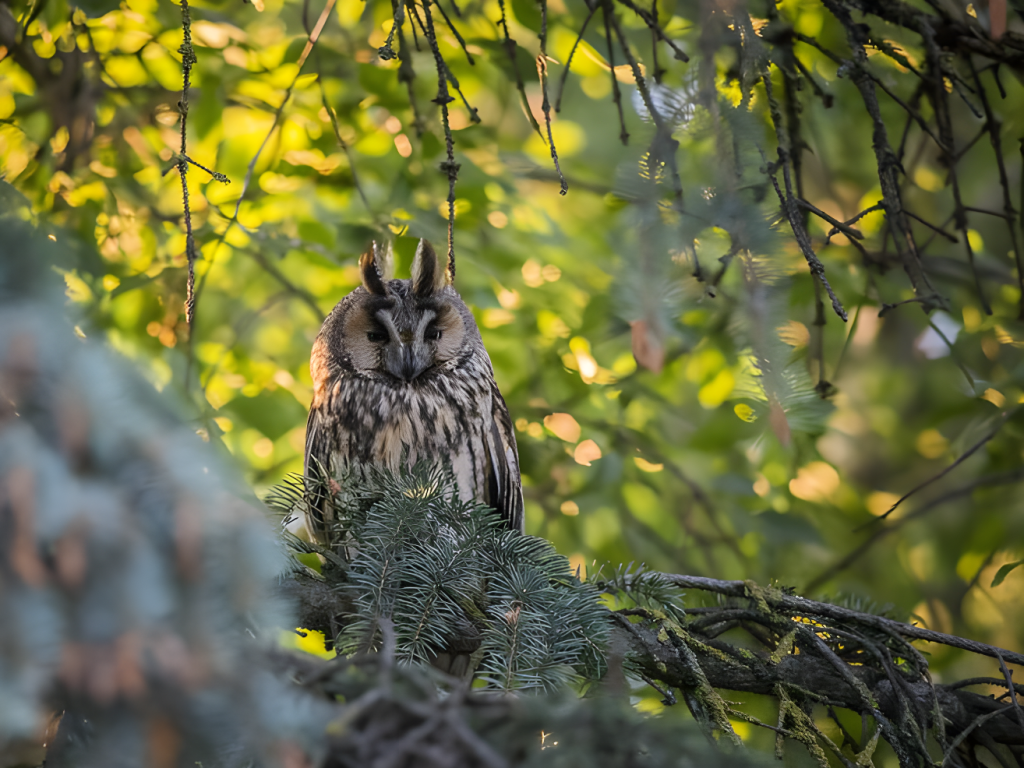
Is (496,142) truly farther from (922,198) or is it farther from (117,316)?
(922,198)

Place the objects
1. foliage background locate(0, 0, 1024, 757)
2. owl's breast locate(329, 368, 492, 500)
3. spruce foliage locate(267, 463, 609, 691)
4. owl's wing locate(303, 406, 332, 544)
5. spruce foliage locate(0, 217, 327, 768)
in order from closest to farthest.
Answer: spruce foliage locate(0, 217, 327, 768) → spruce foliage locate(267, 463, 609, 691) → owl's wing locate(303, 406, 332, 544) → owl's breast locate(329, 368, 492, 500) → foliage background locate(0, 0, 1024, 757)

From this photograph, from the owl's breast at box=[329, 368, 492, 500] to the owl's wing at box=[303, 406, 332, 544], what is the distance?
0.04 m

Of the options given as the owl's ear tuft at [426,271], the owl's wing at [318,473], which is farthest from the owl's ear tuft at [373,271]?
the owl's wing at [318,473]

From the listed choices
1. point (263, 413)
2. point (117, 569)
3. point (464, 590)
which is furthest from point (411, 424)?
point (117, 569)

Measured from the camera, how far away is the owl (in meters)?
2.12

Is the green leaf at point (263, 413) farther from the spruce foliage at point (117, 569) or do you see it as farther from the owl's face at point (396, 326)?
the spruce foliage at point (117, 569)

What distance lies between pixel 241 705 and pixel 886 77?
217cm

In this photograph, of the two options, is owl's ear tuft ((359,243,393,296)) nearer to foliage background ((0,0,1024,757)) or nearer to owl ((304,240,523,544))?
owl ((304,240,523,544))

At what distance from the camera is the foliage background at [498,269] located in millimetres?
2248

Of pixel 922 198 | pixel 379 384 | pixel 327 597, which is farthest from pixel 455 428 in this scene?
pixel 922 198

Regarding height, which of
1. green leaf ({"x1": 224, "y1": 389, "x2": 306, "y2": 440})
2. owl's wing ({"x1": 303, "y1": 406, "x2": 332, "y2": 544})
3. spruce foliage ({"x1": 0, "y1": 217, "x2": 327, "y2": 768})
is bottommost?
spruce foliage ({"x1": 0, "y1": 217, "x2": 327, "y2": 768})

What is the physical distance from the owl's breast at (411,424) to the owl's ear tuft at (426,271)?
0.30 m

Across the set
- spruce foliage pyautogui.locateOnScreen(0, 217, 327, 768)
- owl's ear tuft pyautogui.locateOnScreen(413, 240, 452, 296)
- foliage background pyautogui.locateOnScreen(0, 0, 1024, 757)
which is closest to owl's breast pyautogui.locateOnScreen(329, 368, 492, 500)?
owl's ear tuft pyautogui.locateOnScreen(413, 240, 452, 296)

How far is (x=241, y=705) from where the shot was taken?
0.49 m
